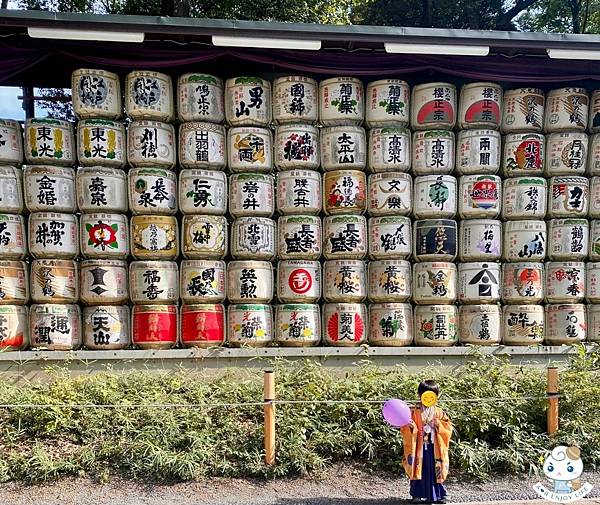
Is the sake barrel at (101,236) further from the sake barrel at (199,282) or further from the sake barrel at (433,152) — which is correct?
the sake barrel at (433,152)

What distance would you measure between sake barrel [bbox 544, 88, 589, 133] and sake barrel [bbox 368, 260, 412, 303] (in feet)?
8.88

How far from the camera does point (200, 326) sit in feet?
21.4

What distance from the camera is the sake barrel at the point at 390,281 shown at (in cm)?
670

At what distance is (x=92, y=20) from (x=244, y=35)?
1727 millimetres

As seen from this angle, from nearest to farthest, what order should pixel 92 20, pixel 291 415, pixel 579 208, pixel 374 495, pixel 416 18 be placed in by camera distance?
1. pixel 374 495
2. pixel 291 415
3. pixel 92 20
4. pixel 579 208
5. pixel 416 18

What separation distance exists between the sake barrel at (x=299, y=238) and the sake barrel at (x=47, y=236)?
261 centimetres

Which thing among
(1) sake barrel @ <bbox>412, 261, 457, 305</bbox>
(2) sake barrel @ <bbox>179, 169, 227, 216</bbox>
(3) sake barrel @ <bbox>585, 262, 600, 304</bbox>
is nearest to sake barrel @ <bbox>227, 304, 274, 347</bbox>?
(2) sake barrel @ <bbox>179, 169, 227, 216</bbox>

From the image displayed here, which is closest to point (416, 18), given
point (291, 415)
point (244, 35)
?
point (244, 35)

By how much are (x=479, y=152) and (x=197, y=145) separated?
11.8ft

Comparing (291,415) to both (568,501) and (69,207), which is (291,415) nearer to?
(568,501)

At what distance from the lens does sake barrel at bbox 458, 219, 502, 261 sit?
676cm

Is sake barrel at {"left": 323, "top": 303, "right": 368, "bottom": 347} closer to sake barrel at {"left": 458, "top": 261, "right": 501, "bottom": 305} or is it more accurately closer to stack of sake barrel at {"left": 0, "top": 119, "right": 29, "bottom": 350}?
sake barrel at {"left": 458, "top": 261, "right": 501, "bottom": 305}

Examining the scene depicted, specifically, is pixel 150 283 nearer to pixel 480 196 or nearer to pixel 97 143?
pixel 97 143

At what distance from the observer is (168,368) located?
6.47m
